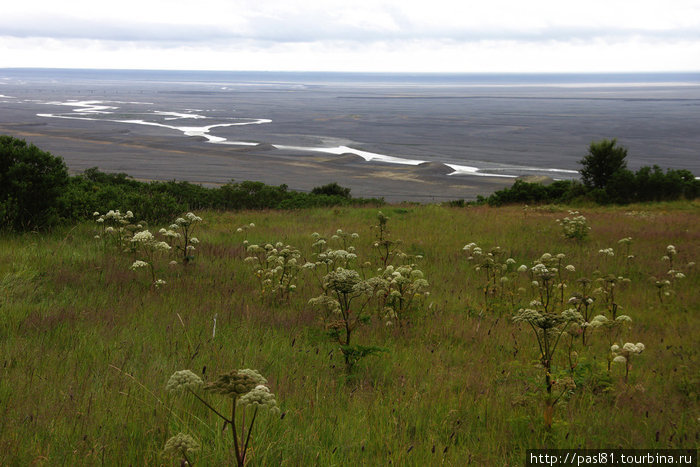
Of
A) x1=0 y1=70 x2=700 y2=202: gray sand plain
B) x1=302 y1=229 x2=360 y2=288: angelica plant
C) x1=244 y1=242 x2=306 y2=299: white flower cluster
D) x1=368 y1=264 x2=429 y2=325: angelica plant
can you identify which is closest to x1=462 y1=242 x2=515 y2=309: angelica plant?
x1=368 y1=264 x2=429 y2=325: angelica plant

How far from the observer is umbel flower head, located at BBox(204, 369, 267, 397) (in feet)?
9.38

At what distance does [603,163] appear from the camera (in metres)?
30.9

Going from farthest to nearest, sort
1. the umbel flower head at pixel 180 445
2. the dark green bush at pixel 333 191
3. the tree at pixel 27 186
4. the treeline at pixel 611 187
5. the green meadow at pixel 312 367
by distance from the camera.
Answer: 1. the dark green bush at pixel 333 191
2. the treeline at pixel 611 187
3. the tree at pixel 27 186
4. the green meadow at pixel 312 367
5. the umbel flower head at pixel 180 445

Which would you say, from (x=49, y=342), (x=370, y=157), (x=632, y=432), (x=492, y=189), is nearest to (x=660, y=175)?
(x=492, y=189)

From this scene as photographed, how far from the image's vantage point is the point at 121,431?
12.4 feet

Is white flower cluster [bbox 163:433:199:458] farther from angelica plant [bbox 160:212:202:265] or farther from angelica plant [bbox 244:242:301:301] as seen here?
angelica plant [bbox 160:212:202:265]

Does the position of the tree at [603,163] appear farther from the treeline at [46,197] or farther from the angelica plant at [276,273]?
the angelica plant at [276,273]

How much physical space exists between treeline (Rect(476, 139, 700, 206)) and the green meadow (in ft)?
62.6

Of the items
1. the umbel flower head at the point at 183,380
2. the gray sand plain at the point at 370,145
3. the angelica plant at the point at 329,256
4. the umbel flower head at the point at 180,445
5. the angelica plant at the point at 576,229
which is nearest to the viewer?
the umbel flower head at the point at 180,445

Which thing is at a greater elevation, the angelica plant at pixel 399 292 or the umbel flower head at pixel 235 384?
the umbel flower head at pixel 235 384

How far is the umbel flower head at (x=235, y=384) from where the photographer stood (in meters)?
2.86

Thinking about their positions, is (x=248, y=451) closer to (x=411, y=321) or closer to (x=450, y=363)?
(x=450, y=363)

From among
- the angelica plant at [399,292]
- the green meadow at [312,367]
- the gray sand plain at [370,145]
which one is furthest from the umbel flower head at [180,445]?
the gray sand plain at [370,145]

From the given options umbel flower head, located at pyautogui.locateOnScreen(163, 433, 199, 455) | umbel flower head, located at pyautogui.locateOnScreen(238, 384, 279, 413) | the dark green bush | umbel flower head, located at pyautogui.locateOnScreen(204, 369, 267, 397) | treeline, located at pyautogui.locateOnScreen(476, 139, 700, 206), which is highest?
umbel flower head, located at pyautogui.locateOnScreen(204, 369, 267, 397)
